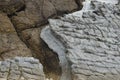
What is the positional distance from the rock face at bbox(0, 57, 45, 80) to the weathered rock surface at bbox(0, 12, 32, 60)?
0.42m

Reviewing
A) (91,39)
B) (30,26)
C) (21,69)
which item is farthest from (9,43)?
(91,39)

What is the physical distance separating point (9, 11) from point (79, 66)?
2.28m

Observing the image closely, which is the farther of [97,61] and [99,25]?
[99,25]

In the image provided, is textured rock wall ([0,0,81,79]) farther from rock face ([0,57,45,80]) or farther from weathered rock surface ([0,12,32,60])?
rock face ([0,57,45,80])

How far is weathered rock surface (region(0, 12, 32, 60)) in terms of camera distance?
21.7 ft

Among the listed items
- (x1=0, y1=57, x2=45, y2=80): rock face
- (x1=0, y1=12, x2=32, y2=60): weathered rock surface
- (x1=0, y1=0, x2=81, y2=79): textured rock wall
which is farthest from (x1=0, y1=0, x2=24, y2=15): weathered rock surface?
(x1=0, y1=57, x2=45, y2=80): rock face

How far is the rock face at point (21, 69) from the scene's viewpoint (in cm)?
588

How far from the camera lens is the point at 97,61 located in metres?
6.21

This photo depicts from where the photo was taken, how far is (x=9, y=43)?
677cm

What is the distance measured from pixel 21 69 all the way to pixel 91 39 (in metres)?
1.64

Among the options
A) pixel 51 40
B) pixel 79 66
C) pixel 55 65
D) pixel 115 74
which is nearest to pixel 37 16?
pixel 51 40

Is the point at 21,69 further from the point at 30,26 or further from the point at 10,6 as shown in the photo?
the point at 10,6

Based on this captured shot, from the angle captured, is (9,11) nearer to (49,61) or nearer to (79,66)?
(49,61)

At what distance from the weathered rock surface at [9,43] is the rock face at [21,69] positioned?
0.42 metres
